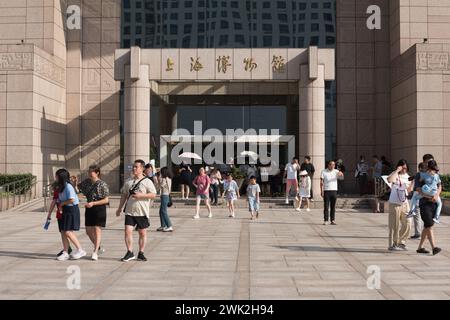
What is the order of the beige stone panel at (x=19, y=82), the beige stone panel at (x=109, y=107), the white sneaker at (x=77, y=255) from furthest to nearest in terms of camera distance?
the beige stone panel at (x=109, y=107)
the beige stone panel at (x=19, y=82)
the white sneaker at (x=77, y=255)

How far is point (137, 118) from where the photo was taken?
78.8 feet

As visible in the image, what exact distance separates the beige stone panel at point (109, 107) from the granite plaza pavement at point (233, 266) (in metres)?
14.5

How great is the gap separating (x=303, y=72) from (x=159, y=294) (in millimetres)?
18174

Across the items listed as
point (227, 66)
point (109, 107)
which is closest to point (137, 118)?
point (227, 66)

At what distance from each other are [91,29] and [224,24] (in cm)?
731

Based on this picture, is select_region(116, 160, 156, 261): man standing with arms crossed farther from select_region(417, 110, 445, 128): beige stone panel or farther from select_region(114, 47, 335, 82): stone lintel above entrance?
select_region(417, 110, 445, 128): beige stone panel

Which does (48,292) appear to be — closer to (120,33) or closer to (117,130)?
(117,130)

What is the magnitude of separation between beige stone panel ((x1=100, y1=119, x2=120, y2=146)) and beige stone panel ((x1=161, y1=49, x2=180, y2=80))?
6.39 meters

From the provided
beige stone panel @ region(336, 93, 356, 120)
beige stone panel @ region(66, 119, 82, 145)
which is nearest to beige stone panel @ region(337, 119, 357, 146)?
beige stone panel @ region(336, 93, 356, 120)

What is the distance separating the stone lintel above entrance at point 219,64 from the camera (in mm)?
24359

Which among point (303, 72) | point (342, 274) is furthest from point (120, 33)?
point (342, 274)

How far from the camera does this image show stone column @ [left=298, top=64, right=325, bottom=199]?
2367 centimetres

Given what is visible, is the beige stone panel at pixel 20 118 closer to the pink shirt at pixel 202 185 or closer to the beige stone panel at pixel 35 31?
the beige stone panel at pixel 35 31

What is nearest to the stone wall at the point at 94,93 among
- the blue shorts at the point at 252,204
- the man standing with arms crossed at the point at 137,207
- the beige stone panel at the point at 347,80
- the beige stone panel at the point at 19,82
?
the beige stone panel at the point at 19,82
